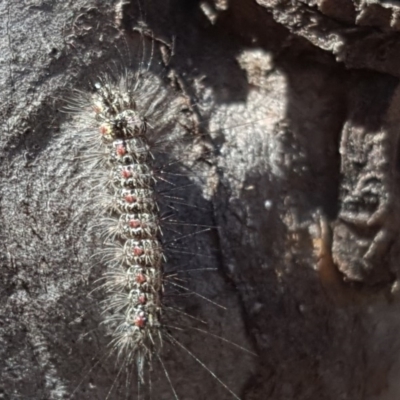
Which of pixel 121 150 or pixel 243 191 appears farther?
pixel 121 150

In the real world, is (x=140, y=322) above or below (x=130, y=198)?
below

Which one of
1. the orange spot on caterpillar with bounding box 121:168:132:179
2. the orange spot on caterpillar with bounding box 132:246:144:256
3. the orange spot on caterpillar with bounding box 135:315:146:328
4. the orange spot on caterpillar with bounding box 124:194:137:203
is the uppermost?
the orange spot on caterpillar with bounding box 121:168:132:179

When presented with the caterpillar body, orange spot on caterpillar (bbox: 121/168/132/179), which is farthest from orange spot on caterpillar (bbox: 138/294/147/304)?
orange spot on caterpillar (bbox: 121/168/132/179)

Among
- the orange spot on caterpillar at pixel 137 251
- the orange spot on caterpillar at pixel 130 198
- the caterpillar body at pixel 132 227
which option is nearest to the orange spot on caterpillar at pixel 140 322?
the caterpillar body at pixel 132 227

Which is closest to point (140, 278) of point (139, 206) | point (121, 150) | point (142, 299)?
point (142, 299)

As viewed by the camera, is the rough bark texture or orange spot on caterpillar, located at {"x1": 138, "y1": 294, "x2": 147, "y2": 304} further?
orange spot on caterpillar, located at {"x1": 138, "y1": 294, "x2": 147, "y2": 304}

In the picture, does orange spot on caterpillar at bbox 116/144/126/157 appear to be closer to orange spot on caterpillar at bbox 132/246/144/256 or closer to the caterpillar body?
the caterpillar body

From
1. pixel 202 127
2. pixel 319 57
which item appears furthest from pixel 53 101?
Answer: pixel 319 57

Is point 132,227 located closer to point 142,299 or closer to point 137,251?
point 137,251

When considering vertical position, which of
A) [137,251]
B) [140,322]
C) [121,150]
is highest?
[121,150]
